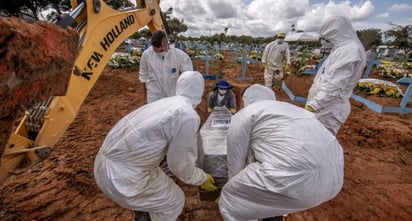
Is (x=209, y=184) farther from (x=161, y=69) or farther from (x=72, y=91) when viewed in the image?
(x=161, y=69)

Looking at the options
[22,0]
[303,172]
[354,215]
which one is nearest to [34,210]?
[303,172]

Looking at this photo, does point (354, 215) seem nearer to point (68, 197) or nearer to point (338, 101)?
point (338, 101)

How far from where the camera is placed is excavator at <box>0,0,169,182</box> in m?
1.54

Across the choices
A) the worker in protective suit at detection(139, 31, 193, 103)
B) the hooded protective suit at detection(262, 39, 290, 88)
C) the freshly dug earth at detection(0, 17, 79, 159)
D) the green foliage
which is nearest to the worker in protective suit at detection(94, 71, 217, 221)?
the freshly dug earth at detection(0, 17, 79, 159)

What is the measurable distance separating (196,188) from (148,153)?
1.55 m

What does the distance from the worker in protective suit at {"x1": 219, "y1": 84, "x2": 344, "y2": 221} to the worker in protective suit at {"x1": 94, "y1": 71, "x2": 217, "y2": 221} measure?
0.36m

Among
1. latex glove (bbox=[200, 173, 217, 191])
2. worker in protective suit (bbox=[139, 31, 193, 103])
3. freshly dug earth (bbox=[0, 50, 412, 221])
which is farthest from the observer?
worker in protective suit (bbox=[139, 31, 193, 103])

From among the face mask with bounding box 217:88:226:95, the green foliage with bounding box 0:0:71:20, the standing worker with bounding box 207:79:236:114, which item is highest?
the green foliage with bounding box 0:0:71:20

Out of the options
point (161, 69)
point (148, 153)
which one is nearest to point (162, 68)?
point (161, 69)

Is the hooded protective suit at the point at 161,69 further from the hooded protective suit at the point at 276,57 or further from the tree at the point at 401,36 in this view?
the tree at the point at 401,36

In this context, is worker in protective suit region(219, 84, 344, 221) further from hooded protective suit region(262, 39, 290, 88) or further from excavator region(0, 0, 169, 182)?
hooded protective suit region(262, 39, 290, 88)

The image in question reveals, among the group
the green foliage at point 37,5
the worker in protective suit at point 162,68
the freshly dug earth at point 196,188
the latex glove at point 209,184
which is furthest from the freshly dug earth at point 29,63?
the green foliage at point 37,5

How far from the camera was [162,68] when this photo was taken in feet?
10.7

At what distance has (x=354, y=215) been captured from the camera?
246cm
